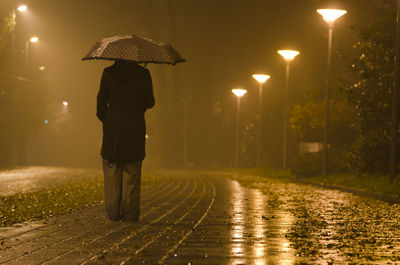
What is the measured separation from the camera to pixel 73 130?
10394cm

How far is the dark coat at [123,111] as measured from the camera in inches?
418

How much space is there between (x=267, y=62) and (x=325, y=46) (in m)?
17.0

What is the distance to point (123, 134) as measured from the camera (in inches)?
420

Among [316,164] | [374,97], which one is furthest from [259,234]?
[316,164]

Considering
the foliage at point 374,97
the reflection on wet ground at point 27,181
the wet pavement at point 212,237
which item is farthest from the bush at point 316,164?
the wet pavement at point 212,237

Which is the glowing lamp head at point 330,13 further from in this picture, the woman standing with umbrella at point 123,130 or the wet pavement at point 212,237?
the woman standing with umbrella at point 123,130

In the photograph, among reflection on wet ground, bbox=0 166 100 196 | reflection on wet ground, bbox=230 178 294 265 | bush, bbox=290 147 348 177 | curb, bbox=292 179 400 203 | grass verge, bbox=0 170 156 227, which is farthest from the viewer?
bush, bbox=290 147 348 177

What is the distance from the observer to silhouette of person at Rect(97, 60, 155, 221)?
34.8ft

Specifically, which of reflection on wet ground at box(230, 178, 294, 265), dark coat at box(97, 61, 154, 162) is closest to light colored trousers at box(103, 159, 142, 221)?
dark coat at box(97, 61, 154, 162)

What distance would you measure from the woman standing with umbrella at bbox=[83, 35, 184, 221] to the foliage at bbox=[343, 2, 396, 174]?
49.4 feet

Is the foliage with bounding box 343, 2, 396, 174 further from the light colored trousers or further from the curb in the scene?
the light colored trousers

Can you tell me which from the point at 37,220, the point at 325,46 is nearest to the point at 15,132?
the point at 325,46

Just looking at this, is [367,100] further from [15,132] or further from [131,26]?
[131,26]

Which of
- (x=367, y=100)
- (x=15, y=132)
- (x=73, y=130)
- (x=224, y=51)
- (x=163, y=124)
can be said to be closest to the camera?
(x=367, y=100)
